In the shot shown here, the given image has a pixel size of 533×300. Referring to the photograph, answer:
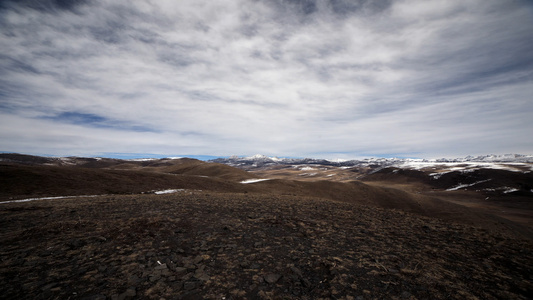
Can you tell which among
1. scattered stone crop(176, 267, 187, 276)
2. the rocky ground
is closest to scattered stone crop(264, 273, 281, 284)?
the rocky ground

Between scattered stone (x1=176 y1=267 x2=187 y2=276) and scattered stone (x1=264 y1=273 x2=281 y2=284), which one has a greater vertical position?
scattered stone (x1=176 y1=267 x2=187 y2=276)

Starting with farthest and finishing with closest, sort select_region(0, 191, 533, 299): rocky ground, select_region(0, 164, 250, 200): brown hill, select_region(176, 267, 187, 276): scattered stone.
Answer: select_region(0, 164, 250, 200): brown hill
select_region(176, 267, 187, 276): scattered stone
select_region(0, 191, 533, 299): rocky ground

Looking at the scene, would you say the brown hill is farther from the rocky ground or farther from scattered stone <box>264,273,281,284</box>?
scattered stone <box>264,273,281,284</box>

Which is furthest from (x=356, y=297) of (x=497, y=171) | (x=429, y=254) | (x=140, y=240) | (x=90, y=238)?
(x=497, y=171)

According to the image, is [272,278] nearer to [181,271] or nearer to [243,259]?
[243,259]

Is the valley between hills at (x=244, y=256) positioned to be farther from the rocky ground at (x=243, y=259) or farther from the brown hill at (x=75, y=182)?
the brown hill at (x=75, y=182)

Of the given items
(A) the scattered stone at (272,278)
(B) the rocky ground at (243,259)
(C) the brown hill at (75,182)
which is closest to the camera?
(B) the rocky ground at (243,259)

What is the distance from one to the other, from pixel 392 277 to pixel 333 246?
2.65 m

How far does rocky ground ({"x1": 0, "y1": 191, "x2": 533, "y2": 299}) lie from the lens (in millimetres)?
5617

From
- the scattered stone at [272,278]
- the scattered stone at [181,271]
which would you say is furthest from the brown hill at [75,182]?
the scattered stone at [272,278]

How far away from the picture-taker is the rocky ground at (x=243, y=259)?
5.62m

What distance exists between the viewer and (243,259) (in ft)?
24.4

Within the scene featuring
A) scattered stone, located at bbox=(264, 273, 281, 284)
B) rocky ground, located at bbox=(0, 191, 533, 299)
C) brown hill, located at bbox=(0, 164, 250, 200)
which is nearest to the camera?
rocky ground, located at bbox=(0, 191, 533, 299)

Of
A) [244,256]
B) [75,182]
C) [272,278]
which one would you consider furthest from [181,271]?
[75,182]
